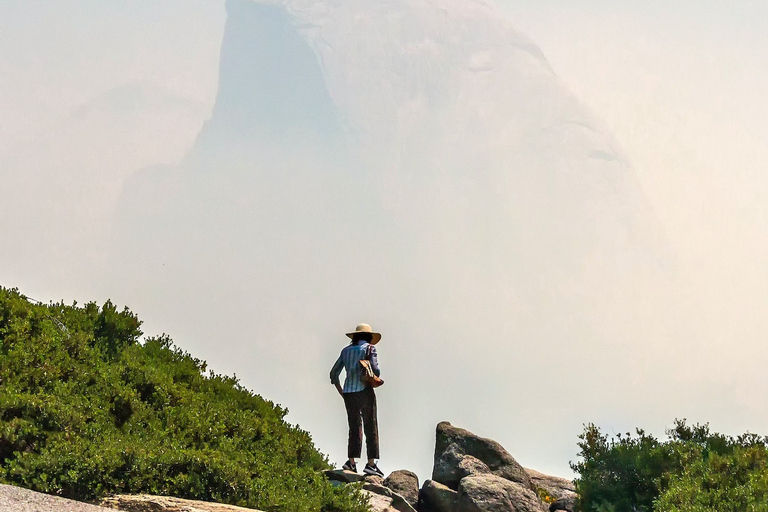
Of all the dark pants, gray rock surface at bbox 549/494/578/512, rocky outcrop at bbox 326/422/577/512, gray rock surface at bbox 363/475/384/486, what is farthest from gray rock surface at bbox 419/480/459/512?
gray rock surface at bbox 549/494/578/512

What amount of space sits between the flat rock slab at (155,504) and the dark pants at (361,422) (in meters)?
4.74

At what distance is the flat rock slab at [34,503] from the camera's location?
29.9ft

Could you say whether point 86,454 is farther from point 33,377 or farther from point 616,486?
point 616,486

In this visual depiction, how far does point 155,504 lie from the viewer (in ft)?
32.4

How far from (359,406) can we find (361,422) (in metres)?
0.29

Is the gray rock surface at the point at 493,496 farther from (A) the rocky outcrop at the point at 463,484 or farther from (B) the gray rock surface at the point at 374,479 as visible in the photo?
(B) the gray rock surface at the point at 374,479

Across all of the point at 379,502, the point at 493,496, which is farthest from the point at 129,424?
the point at 493,496

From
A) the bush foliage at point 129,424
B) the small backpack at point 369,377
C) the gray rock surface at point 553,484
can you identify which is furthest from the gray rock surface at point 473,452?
the bush foliage at point 129,424

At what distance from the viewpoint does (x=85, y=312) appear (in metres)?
13.6

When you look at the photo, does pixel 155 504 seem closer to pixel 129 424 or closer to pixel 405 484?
pixel 129 424

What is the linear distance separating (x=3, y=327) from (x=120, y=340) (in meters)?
1.83

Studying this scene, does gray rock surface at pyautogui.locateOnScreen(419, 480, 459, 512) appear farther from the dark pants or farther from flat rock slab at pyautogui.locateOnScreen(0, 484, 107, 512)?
flat rock slab at pyautogui.locateOnScreen(0, 484, 107, 512)

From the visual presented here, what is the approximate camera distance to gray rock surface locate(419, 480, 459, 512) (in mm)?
15328

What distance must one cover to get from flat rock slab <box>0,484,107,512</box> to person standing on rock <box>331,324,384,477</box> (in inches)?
232
